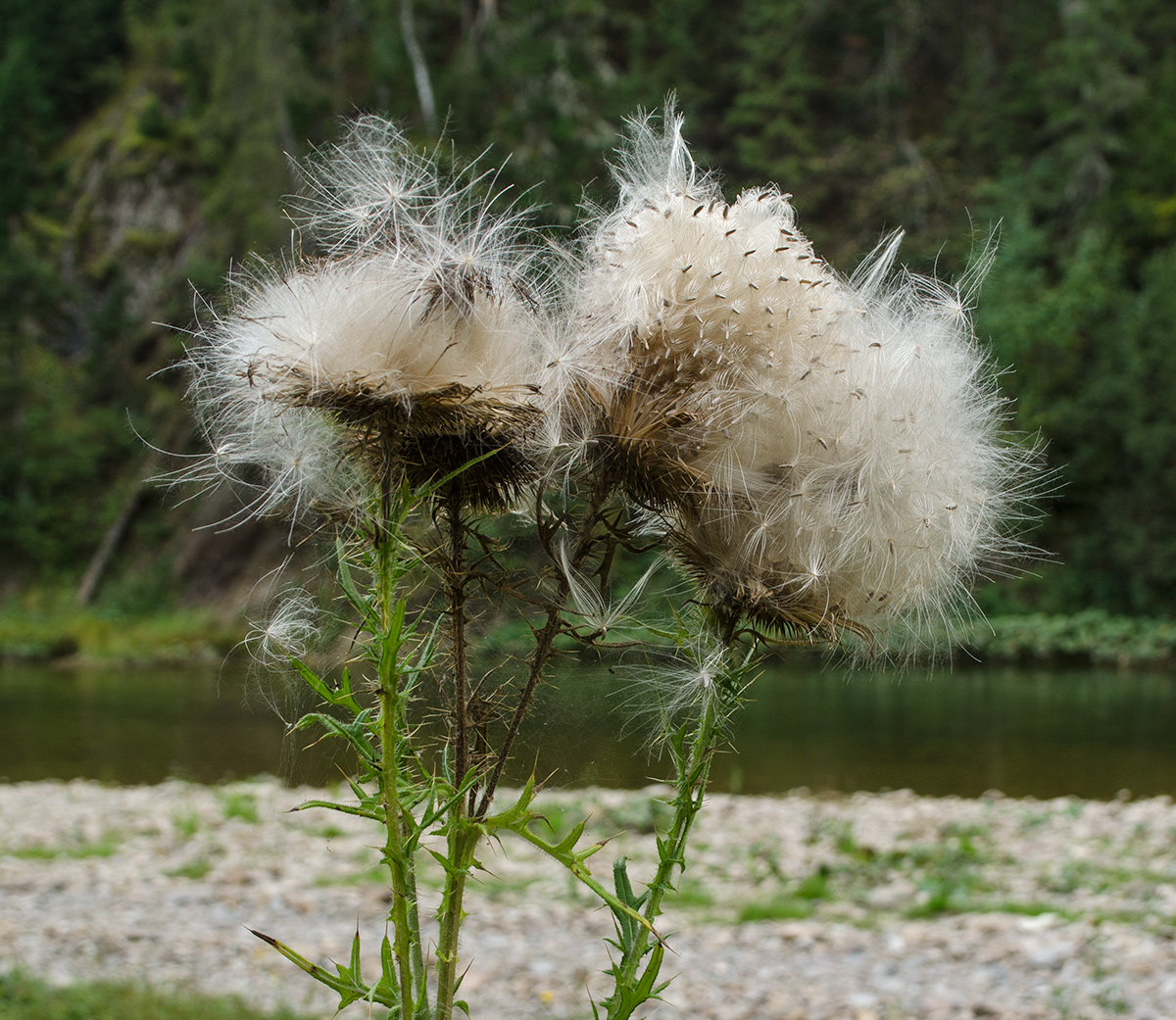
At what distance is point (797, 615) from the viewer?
1456mm

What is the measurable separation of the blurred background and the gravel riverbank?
15255 mm

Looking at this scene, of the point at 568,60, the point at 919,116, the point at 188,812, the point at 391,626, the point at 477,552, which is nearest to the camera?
the point at 391,626

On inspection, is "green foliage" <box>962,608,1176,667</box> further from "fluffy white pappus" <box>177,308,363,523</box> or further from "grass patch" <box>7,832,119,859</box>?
"fluffy white pappus" <box>177,308,363,523</box>

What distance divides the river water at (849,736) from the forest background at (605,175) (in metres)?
7.35

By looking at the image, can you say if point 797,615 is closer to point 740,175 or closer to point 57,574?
point 740,175

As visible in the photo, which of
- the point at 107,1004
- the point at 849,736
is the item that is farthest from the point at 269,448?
the point at 849,736

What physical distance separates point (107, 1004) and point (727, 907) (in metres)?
3.35

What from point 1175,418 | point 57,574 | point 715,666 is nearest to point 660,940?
point 715,666

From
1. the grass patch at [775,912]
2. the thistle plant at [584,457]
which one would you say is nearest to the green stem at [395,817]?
the thistle plant at [584,457]

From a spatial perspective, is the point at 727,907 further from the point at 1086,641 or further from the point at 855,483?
the point at 1086,641

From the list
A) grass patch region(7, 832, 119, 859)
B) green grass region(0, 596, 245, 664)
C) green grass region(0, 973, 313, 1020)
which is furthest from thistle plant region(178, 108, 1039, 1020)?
green grass region(0, 596, 245, 664)

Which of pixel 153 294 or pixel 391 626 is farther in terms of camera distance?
pixel 153 294

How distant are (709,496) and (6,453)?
35.1 meters

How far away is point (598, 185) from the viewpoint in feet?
76.4
